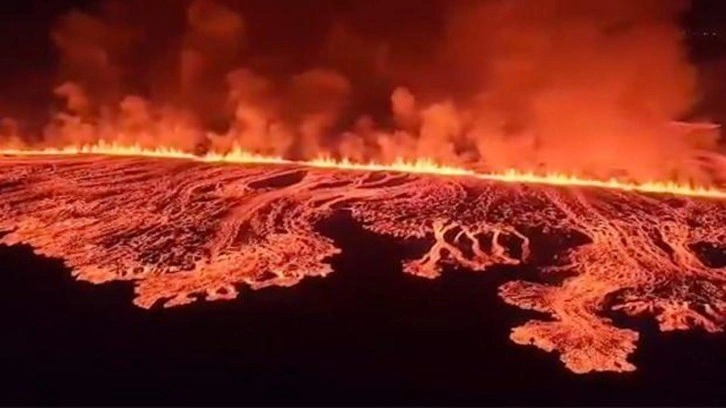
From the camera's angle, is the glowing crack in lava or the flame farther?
the flame

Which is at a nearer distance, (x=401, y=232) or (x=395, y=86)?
(x=401, y=232)

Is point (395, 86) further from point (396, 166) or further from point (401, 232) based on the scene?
point (401, 232)

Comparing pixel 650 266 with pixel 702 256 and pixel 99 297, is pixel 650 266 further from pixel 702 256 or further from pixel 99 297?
pixel 99 297

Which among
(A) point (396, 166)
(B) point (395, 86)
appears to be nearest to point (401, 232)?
(A) point (396, 166)

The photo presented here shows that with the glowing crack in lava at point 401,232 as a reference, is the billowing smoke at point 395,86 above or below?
above

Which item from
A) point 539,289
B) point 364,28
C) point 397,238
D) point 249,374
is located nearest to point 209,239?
point 397,238
